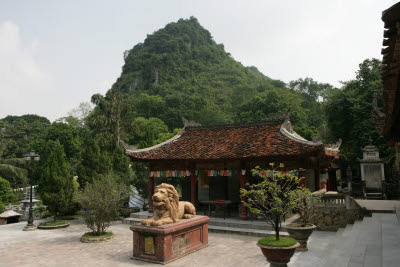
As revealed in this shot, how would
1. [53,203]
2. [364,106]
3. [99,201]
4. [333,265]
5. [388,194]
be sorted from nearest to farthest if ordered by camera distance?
[333,265] → [99,201] → [53,203] → [388,194] → [364,106]

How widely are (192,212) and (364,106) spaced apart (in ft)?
70.5

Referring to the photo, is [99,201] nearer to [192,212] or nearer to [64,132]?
[192,212]

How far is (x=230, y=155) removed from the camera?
548 inches

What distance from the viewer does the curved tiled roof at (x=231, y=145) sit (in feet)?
43.2

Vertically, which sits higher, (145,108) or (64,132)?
(145,108)

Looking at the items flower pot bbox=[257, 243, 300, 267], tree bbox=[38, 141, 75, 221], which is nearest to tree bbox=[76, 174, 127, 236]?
tree bbox=[38, 141, 75, 221]

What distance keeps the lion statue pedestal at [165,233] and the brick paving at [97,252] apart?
29 centimetres

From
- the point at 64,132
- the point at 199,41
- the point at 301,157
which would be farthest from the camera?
the point at 199,41

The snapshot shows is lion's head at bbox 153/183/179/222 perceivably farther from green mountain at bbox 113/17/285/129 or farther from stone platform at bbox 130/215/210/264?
green mountain at bbox 113/17/285/129

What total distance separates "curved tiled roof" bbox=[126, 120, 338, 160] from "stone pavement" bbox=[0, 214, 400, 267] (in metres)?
3.58

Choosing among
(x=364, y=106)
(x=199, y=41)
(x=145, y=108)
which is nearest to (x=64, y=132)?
(x=145, y=108)

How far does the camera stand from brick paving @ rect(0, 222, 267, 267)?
883cm

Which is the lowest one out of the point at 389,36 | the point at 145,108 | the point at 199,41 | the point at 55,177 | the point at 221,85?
the point at 55,177

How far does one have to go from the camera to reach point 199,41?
10144 centimetres
